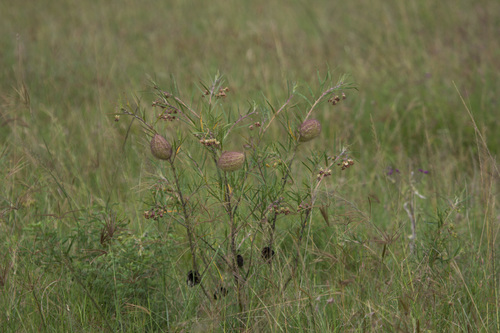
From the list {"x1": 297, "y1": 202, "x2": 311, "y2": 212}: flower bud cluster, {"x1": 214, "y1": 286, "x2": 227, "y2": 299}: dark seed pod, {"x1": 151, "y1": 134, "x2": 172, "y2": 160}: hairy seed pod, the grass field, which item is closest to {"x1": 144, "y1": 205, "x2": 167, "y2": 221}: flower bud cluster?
the grass field

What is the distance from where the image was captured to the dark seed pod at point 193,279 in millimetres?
1973

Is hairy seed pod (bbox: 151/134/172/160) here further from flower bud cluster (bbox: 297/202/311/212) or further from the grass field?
flower bud cluster (bbox: 297/202/311/212)

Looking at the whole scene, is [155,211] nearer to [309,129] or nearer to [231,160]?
[231,160]

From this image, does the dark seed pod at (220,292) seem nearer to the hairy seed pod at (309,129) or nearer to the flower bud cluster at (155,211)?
the flower bud cluster at (155,211)

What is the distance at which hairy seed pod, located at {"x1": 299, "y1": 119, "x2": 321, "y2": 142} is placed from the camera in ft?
5.66

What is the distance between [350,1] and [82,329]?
665 centimetres

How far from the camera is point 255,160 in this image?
180 centimetres

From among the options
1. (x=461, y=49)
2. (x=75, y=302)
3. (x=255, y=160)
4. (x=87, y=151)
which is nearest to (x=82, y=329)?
(x=75, y=302)

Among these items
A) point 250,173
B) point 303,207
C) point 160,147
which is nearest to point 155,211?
point 160,147

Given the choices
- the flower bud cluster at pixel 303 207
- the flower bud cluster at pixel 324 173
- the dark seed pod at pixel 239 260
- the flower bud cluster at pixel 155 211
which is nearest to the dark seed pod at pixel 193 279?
the dark seed pod at pixel 239 260

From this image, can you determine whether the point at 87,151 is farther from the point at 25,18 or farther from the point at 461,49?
the point at 25,18

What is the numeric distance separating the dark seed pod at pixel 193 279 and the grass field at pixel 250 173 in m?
0.04

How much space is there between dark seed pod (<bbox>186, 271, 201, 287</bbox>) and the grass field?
4cm

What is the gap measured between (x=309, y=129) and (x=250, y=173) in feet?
0.80
